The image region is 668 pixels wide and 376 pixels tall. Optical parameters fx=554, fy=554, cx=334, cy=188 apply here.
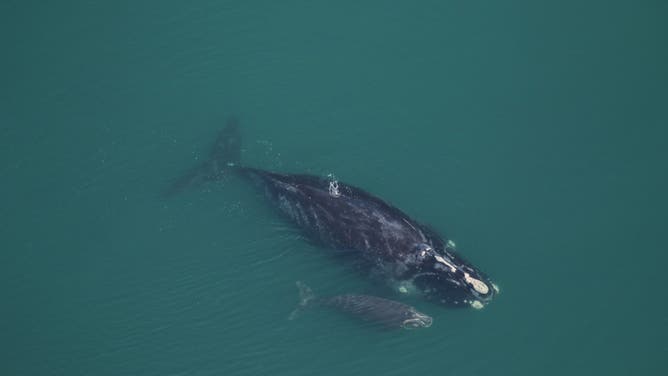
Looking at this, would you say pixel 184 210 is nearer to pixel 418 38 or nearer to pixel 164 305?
pixel 164 305

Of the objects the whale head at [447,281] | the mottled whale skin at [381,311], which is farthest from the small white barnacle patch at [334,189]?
the mottled whale skin at [381,311]

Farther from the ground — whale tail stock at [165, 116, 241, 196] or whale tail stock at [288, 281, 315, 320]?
whale tail stock at [165, 116, 241, 196]

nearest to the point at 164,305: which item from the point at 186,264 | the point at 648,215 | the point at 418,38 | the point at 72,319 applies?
the point at 186,264

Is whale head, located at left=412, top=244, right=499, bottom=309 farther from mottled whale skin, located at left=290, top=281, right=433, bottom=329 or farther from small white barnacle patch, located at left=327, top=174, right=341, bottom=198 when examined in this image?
small white barnacle patch, located at left=327, top=174, right=341, bottom=198

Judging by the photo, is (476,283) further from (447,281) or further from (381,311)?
(381,311)

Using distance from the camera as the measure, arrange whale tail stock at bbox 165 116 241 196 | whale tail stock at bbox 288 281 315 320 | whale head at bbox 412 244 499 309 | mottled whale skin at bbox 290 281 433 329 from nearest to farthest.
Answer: mottled whale skin at bbox 290 281 433 329, whale head at bbox 412 244 499 309, whale tail stock at bbox 288 281 315 320, whale tail stock at bbox 165 116 241 196

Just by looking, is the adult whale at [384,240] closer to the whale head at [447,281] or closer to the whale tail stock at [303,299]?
the whale head at [447,281]

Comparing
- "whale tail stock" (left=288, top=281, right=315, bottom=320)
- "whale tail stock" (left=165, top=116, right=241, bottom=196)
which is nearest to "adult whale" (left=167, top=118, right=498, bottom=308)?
"whale tail stock" (left=288, top=281, right=315, bottom=320)
